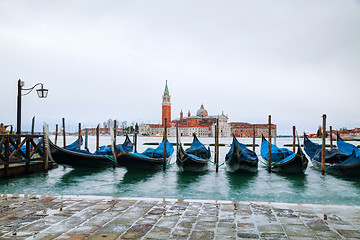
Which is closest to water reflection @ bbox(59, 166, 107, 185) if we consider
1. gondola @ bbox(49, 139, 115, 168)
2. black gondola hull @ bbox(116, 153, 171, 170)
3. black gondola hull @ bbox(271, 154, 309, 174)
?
gondola @ bbox(49, 139, 115, 168)

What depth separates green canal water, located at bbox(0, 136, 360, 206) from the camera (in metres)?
5.80

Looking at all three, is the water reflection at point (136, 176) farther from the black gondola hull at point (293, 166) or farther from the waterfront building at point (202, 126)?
the waterfront building at point (202, 126)

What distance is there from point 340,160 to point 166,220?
8164mm

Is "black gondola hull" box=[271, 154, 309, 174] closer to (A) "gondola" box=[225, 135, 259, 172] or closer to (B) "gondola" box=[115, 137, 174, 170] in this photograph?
(A) "gondola" box=[225, 135, 259, 172]

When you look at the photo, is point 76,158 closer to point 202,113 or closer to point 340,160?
point 340,160

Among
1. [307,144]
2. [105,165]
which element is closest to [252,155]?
[307,144]

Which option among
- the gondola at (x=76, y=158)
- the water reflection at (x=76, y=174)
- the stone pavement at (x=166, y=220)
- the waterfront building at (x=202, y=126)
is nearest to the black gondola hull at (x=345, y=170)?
the stone pavement at (x=166, y=220)

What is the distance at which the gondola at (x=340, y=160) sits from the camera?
7859 millimetres

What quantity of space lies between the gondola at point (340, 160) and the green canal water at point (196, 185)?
29cm

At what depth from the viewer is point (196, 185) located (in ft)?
23.0

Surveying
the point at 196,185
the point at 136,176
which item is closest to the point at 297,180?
the point at 196,185

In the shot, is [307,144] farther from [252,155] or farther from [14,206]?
[14,206]

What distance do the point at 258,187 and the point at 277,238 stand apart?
4.95 m

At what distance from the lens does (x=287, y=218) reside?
2.66 metres
